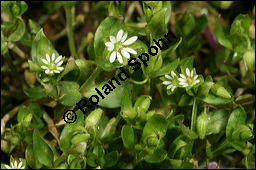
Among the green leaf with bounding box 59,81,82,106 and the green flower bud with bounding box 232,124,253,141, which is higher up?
the green leaf with bounding box 59,81,82,106

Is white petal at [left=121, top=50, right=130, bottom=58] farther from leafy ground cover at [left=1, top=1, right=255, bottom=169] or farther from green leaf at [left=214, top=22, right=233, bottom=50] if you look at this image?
green leaf at [left=214, top=22, right=233, bottom=50]

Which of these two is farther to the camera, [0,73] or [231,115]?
[0,73]

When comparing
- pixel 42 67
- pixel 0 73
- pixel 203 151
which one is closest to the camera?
pixel 42 67

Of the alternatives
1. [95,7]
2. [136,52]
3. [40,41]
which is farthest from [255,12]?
[40,41]

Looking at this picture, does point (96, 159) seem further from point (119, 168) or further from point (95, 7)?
point (95, 7)

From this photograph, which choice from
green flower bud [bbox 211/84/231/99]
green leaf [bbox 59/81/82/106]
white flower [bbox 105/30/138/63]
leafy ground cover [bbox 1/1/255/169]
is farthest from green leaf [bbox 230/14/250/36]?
green leaf [bbox 59/81/82/106]

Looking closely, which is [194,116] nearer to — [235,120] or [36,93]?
[235,120]
